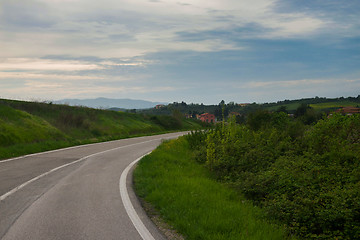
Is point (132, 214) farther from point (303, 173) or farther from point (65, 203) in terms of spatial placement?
point (303, 173)

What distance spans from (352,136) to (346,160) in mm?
2173

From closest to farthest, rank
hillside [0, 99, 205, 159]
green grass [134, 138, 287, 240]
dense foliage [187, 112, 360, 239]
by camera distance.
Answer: green grass [134, 138, 287, 240]
dense foliage [187, 112, 360, 239]
hillside [0, 99, 205, 159]

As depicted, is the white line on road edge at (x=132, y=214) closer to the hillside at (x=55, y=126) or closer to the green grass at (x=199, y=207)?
the green grass at (x=199, y=207)

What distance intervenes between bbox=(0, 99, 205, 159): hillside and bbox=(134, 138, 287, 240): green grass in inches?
351

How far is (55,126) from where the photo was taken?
26641 millimetres

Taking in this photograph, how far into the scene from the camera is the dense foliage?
20.7 ft

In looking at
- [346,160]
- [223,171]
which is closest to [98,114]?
[223,171]

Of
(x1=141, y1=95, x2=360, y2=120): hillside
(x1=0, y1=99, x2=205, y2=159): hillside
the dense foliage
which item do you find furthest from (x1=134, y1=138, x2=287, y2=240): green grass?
(x1=0, y1=99, x2=205, y2=159): hillside

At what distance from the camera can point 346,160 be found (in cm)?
1012

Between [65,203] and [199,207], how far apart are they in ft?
10.4

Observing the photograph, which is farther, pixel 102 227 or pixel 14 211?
pixel 14 211

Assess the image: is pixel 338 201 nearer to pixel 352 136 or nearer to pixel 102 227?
pixel 102 227

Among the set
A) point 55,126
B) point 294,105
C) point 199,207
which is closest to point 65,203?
point 199,207

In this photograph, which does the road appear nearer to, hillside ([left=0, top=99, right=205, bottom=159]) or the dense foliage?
the dense foliage
